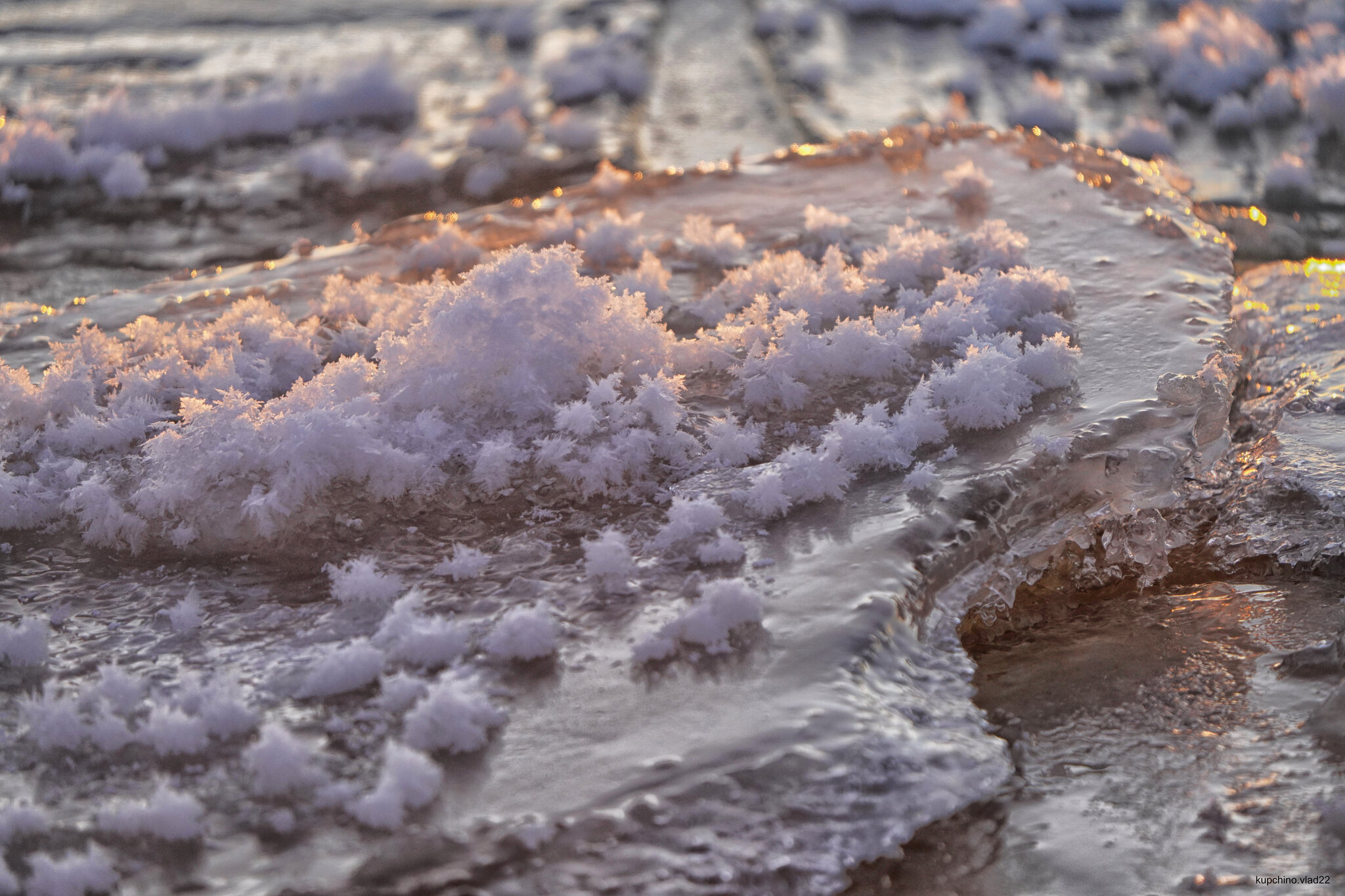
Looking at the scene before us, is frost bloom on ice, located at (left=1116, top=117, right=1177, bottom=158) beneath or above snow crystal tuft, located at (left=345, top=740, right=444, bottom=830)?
above

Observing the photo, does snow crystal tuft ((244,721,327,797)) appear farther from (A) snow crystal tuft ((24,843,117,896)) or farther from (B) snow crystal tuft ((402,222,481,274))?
(B) snow crystal tuft ((402,222,481,274))

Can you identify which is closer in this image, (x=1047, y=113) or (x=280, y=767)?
(x=280, y=767)

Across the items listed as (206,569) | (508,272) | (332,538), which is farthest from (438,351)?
(206,569)

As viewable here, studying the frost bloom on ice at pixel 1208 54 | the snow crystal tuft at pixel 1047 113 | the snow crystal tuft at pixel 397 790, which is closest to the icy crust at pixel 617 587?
the snow crystal tuft at pixel 397 790

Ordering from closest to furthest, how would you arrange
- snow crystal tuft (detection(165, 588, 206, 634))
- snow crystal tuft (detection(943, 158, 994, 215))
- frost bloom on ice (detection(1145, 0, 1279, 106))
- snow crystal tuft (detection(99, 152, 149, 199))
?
snow crystal tuft (detection(165, 588, 206, 634))
snow crystal tuft (detection(943, 158, 994, 215))
snow crystal tuft (detection(99, 152, 149, 199))
frost bloom on ice (detection(1145, 0, 1279, 106))

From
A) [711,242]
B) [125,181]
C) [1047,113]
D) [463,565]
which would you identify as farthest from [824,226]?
[125,181]

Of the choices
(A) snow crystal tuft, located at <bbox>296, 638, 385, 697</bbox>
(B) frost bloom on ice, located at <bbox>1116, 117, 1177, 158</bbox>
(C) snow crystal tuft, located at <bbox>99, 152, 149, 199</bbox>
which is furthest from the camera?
(B) frost bloom on ice, located at <bbox>1116, 117, 1177, 158</bbox>

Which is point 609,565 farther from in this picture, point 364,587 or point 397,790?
point 397,790

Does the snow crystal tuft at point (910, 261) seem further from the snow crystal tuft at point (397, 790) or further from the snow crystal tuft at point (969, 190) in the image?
the snow crystal tuft at point (397, 790)

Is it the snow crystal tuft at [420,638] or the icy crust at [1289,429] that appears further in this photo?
the icy crust at [1289,429]

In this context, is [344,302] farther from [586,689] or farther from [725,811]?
[725,811]

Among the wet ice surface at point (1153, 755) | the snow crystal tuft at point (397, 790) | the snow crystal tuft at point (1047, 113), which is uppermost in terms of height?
the snow crystal tuft at point (1047, 113)

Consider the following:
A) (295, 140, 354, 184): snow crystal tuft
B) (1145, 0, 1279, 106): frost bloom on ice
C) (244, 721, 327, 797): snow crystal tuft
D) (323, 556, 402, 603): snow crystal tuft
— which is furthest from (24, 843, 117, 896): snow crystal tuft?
(1145, 0, 1279, 106): frost bloom on ice
